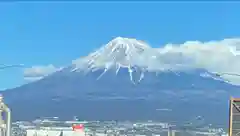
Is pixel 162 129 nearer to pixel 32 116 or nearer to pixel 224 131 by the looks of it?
pixel 224 131

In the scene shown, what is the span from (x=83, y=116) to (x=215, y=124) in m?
15.0

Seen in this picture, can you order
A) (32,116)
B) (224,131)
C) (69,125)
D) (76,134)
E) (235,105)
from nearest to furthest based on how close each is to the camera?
1. (235,105)
2. (76,134)
3. (224,131)
4. (69,125)
5. (32,116)

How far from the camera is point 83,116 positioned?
6109 centimetres

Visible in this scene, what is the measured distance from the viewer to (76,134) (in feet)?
158

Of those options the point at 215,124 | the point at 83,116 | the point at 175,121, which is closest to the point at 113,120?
the point at 83,116

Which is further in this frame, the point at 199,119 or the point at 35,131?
the point at 199,119

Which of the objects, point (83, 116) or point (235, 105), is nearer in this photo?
point (235, 105)

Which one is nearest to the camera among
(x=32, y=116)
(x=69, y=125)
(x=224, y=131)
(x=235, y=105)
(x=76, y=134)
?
(x=235, y=105)

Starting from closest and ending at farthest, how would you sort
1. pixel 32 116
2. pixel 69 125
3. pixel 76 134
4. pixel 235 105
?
pixel 235 105 → pixel 76 134 → pixel 69 125 → pixel 32 116

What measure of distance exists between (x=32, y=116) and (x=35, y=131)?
10.4 m

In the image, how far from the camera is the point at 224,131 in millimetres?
51688

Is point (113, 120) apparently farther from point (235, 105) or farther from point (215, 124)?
point (235, 105)

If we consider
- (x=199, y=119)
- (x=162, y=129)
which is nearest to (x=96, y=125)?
(x=162, y=129)

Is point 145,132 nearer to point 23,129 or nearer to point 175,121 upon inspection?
point 175,121
